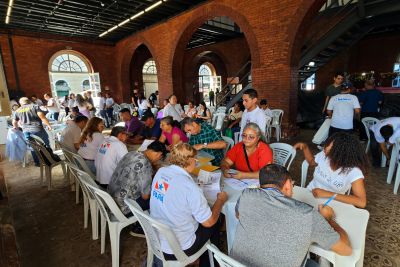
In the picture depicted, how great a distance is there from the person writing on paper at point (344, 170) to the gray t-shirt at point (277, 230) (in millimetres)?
626

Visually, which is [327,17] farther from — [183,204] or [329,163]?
[183,204]

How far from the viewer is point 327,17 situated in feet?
26.3

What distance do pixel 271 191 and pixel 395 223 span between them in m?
2.33

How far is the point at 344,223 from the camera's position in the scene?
131 centimetres

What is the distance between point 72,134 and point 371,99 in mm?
6312

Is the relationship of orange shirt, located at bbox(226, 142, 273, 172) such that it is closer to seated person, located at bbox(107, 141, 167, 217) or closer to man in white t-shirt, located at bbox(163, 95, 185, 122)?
seated person, located at bbox(107, 141, 167, 217)

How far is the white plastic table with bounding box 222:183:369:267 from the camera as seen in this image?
1.14 metres

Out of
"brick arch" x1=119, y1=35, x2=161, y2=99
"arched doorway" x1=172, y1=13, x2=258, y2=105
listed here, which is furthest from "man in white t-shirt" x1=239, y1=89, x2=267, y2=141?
"brick arch" x1=119, y1=35, x2=161, y2=99

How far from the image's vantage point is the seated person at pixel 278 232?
102 centimetres

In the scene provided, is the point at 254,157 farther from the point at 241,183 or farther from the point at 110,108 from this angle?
the point at 110,108

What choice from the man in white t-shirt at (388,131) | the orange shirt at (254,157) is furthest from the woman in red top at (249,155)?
the man in white t-shirt at (388,131)

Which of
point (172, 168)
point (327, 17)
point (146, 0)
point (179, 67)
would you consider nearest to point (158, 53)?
point (179, 67)

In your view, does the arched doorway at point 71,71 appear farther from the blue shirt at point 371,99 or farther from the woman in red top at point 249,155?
the blue shirt at point 371,99

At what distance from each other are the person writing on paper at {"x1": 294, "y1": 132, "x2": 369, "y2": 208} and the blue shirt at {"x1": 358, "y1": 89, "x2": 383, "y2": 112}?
428 centimetres
